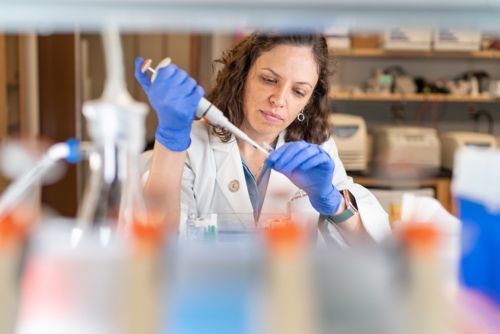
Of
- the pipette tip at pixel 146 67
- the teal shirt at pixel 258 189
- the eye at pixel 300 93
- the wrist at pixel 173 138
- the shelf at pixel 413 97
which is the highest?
the pipette tip at pixel 146 67

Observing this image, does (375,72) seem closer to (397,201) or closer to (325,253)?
(397,201)

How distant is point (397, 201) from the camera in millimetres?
558

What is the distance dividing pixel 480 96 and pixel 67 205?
2.32 m

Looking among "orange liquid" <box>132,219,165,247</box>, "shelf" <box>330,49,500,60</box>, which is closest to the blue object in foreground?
"orange liquid" <box>132,219,165,247</box>

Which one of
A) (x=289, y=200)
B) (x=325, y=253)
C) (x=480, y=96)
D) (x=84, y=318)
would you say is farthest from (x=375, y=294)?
(x=480, y=96)

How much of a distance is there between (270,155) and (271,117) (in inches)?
5.7

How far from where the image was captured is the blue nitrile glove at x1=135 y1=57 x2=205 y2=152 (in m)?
0.53

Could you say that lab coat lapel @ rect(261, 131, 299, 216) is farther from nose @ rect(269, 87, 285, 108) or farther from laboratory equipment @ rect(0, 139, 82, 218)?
laboratory equipment @ rect(0, 139, 82, 218)

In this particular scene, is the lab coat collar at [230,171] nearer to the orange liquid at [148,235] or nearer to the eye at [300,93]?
the eye at [300,93]

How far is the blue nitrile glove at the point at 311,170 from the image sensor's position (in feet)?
2.13

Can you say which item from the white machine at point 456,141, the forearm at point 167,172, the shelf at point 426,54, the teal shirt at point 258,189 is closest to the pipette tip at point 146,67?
the forearm at point 167,172

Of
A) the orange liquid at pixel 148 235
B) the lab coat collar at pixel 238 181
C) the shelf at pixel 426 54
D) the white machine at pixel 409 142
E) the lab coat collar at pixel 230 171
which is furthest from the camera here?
Result: the shelf at pixel 426 54

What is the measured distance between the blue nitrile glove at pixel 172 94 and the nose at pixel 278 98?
0.24 metres

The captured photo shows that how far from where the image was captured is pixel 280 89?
867 millimetres
